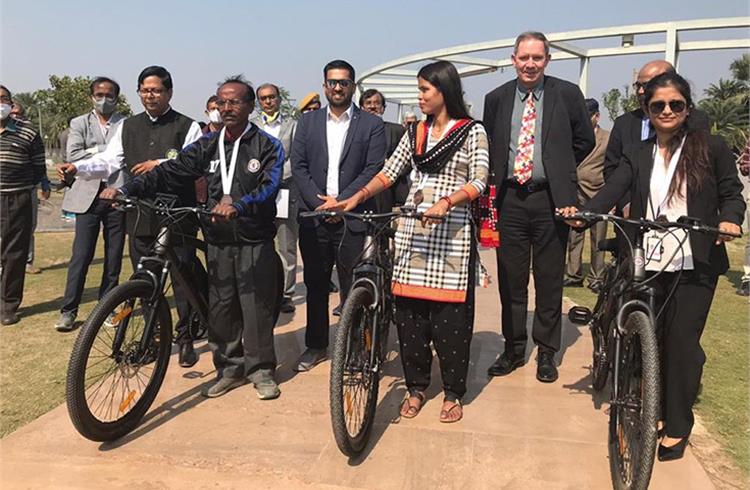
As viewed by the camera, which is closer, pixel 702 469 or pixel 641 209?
pixel 702 469

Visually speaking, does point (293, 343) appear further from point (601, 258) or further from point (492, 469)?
point (601, 258)

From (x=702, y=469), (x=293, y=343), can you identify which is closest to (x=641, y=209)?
(x=702, y=469)

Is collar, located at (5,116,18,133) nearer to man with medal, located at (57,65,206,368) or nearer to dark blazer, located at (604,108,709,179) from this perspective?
man with medal, located at (57,65,206,368)

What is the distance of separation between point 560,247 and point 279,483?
2360 millimetres

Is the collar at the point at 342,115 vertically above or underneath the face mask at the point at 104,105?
underneath

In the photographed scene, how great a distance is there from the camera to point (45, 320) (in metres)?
5.30

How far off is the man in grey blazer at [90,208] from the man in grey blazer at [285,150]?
1.26 m

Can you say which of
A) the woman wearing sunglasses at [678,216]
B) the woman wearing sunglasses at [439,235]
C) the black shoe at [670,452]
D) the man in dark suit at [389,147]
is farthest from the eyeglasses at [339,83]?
the black shoe at [670,452]

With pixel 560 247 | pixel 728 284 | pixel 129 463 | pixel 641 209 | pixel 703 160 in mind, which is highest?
pixel 703 160

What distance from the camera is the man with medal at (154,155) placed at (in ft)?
13.4

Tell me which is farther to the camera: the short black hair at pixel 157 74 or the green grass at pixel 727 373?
the short black hair at pixel 157 74

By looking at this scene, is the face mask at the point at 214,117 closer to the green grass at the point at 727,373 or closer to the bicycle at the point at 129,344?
the bicycle at the point at 129,344

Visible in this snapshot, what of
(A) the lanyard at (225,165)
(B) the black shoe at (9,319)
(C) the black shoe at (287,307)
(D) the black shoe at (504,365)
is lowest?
(B) the black shoe at (9,319)

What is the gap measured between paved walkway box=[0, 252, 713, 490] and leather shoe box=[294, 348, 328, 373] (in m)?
0.24
